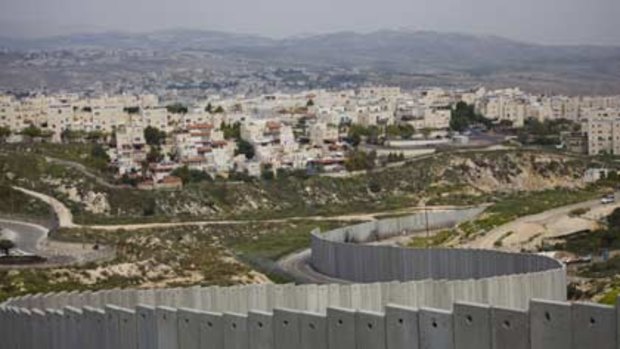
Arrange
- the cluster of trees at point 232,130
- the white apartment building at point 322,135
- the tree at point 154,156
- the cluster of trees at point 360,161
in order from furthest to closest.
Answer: the cluster of trees at point 232,130 < the white apartment building at point 322,135 < the tree at point 154,156 < the cluster of trees at point 360,161

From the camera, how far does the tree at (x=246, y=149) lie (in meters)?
75.6

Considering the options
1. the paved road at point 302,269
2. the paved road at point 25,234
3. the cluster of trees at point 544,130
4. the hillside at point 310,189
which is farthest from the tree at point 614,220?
the cluster of trees at point 544,130

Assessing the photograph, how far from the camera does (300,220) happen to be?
153ft

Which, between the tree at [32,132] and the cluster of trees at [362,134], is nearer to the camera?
the tree at [32,132]

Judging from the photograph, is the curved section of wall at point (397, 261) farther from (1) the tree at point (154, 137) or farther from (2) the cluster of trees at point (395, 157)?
(1) the tree at point (154, 137)

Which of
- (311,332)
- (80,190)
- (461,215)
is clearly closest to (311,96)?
(80,190)

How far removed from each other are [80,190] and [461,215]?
1771 cm

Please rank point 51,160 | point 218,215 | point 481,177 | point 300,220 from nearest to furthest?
point 300,220 → point 218,215 → point 51,160 → point 481,177

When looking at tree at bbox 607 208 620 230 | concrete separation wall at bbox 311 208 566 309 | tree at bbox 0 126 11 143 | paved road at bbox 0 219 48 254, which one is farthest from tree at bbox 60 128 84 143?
tree at bbox 607 208 620 230

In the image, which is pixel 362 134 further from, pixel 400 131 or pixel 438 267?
pixel 438 267

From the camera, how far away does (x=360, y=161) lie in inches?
2618

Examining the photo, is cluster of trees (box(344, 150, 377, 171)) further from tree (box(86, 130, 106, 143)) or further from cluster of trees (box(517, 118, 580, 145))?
tree (box(86, 130, 106, 143))

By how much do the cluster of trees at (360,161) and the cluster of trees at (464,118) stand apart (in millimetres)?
25999

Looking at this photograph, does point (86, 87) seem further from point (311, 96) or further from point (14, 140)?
point (14, 140)
